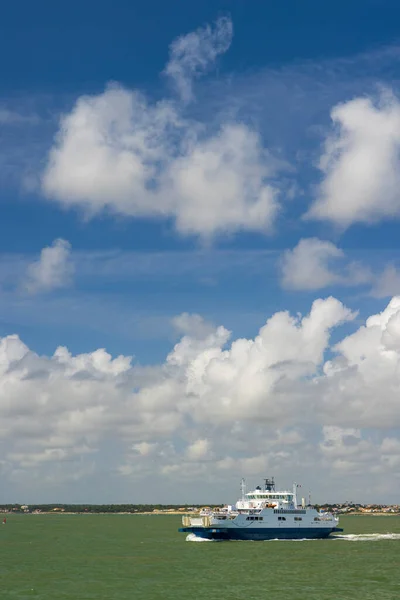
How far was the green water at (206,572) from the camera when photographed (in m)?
71.6

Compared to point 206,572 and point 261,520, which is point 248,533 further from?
point 206,572

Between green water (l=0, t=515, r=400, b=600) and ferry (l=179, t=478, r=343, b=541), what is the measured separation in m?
2.15

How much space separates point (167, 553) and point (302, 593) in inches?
1830

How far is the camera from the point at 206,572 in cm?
8688

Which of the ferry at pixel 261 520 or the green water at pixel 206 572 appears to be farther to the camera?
the ferry at pixel 261 520

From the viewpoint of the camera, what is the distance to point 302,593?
7169 cm

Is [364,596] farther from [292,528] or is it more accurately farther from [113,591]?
[292,528]

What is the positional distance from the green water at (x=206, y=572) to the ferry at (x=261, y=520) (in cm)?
215

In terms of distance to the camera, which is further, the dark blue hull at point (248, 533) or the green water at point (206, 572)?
the dark blue hull at point (248, 533)

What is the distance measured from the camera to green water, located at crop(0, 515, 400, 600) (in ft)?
235

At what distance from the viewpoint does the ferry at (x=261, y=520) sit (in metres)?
126

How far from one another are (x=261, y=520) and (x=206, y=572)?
41367 millimetres

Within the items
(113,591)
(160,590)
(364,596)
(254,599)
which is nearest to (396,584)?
(364,596)

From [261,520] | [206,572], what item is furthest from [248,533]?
[206,572]
